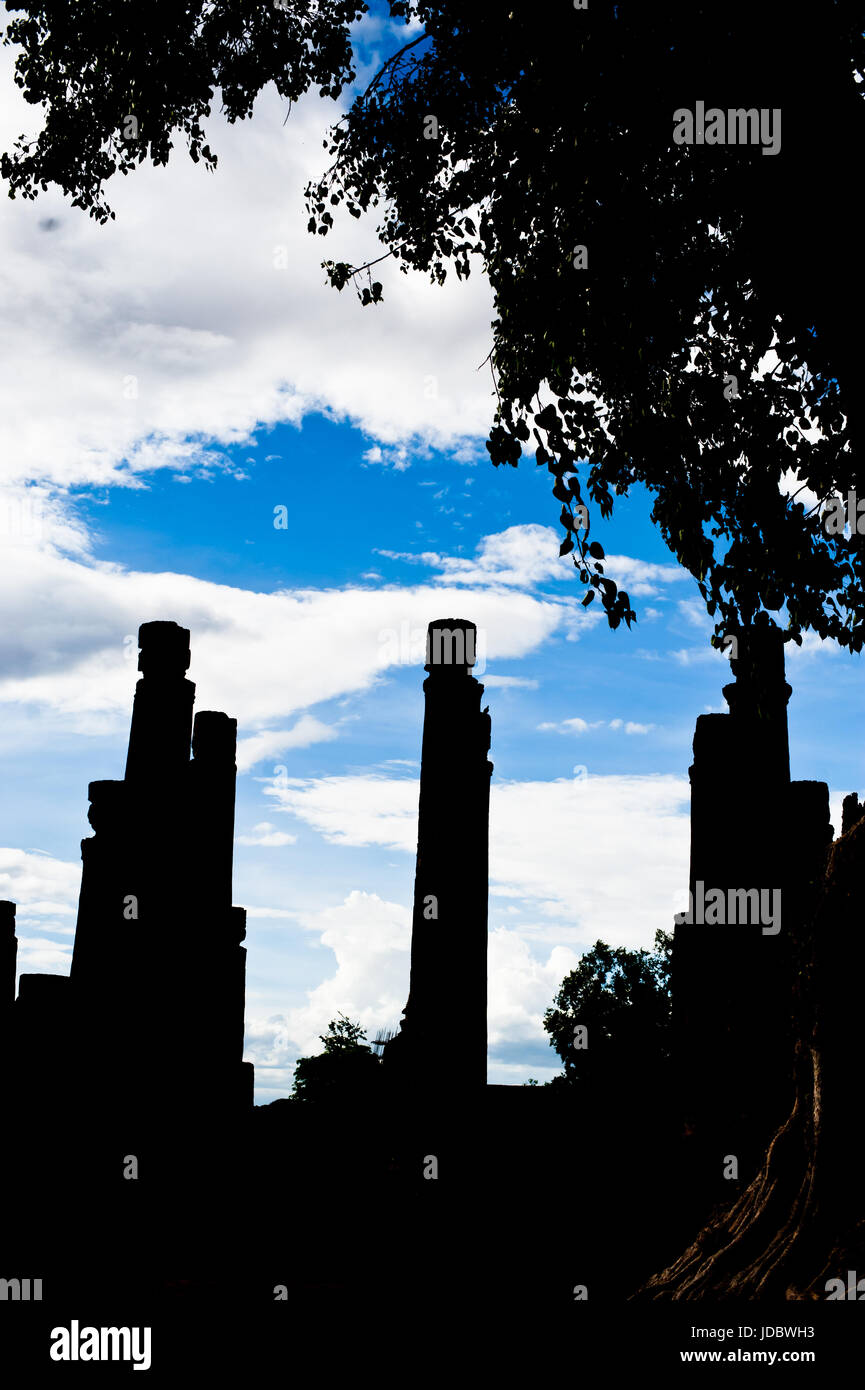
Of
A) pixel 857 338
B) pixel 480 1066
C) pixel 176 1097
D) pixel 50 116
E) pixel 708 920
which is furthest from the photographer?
pixel 176 1097

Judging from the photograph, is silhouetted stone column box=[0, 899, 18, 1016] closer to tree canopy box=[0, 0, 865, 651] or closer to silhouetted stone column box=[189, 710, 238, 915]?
silhouetted stone column box=[189, 710, 238, 915]

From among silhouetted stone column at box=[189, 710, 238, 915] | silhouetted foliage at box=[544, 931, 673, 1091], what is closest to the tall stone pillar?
silhouetted stone column at box=[189, 710, 238, 915]

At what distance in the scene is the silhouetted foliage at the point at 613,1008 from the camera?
3198 centimetres

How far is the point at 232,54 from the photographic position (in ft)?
36.0

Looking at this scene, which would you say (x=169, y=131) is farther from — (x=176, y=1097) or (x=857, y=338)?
(x=176, y=1097)

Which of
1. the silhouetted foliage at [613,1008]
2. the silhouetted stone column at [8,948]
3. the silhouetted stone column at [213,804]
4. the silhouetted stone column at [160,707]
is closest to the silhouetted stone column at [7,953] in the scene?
the silhouetted stone column at [8,948]

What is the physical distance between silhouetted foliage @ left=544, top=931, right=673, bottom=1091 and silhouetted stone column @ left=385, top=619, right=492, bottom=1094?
53.8ft

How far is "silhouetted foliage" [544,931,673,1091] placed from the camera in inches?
1259

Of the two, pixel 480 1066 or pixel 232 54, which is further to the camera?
pixel 480 1066

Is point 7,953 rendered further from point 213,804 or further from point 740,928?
point 740,928

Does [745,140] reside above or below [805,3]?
below

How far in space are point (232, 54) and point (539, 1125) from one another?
40.8ft

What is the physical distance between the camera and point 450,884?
1517 cm
